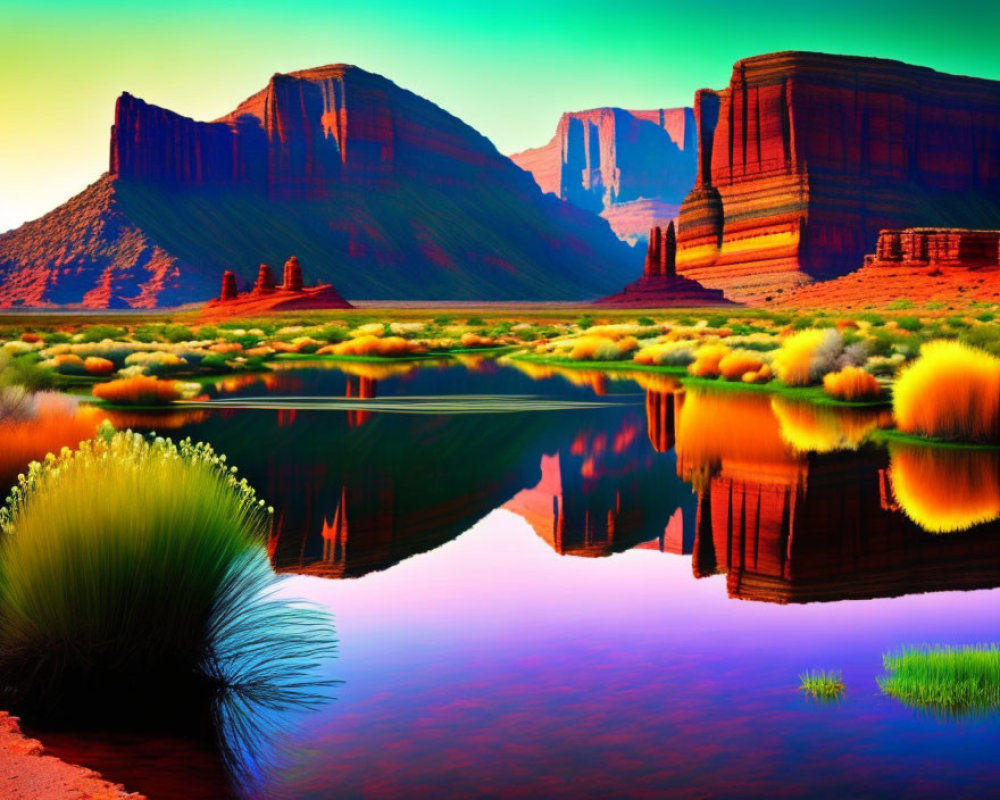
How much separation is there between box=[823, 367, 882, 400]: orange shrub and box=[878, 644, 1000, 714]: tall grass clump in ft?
52.6

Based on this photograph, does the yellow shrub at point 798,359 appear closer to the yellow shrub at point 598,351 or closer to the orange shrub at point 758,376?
the orange shrub at point 758,376

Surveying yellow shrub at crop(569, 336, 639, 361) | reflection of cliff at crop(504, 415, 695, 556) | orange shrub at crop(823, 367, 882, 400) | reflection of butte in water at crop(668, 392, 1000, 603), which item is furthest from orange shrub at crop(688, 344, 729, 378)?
reflection of butte in water at crop(668, 392, 1000, 603)

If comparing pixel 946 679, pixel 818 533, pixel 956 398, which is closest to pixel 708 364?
pixel 956 398

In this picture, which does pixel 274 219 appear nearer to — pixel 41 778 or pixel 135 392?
pixel 135 392

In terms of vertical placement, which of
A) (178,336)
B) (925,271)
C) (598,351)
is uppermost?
(925,271)

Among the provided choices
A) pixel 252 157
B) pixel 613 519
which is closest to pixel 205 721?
pixel 613 519

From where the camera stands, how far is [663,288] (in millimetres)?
115312

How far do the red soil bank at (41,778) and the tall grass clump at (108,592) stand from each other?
2.39 feet

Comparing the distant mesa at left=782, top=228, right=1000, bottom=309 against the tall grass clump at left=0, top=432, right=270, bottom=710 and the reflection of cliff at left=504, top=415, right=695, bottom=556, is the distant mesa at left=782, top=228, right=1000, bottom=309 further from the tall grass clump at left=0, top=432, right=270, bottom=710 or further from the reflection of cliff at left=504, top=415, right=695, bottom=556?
the tall grass clump at left=0, top=432, right=270, bottom=710

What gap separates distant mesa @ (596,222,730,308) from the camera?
113 m

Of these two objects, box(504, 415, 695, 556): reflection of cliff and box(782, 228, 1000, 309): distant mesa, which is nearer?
box(504, 415, 695, 556): reflection of cliff

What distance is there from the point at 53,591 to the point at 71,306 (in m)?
143

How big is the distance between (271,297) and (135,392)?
249ft

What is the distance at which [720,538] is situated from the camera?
11.0m
